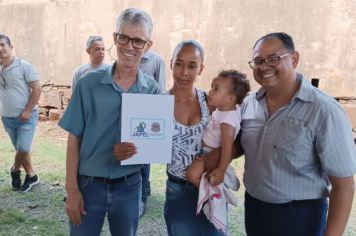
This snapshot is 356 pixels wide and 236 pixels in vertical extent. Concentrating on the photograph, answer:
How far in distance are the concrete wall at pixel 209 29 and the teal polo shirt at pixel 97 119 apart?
14.9 ft

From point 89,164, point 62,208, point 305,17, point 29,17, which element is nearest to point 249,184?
point 89,164

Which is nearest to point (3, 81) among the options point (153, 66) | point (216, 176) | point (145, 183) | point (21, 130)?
point (21, 130)

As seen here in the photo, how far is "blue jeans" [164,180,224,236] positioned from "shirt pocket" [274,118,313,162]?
0.60 m

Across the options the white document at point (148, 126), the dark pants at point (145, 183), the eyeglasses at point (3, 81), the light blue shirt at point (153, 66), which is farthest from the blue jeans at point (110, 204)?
the eyeglasses at point (3, 81)

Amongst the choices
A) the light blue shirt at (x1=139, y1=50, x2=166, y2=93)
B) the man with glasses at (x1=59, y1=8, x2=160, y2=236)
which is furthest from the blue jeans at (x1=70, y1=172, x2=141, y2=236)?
the light blue shirt at (x1=139, y1=50, x2=166, y2=93)

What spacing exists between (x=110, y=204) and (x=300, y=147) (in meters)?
1.09

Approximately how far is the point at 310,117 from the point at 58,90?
7.29 meters

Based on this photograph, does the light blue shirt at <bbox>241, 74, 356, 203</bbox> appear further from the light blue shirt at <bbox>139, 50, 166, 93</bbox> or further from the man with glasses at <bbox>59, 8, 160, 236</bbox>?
the light blue shirt at <bbox>139, 50, 166, 93</bbox>

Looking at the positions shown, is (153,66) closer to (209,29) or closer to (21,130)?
(21,130)

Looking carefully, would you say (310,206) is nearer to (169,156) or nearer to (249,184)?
(249,184)

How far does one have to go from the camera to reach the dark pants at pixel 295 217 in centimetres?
190

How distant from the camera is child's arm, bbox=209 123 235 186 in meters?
2.05

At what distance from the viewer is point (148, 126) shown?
205 centimetres

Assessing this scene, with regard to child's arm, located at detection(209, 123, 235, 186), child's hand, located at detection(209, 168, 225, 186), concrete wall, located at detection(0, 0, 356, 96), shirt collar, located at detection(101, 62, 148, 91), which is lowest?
child's hand, located at detection(209, 168, 225, 186)
